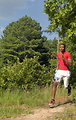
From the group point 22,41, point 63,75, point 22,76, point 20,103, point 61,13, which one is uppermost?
point 22,41

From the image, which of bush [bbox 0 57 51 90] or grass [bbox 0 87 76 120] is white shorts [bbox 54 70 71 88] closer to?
grass [bbox 0 87 76 120]

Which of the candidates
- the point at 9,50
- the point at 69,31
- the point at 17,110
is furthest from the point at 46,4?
the point at 9,50

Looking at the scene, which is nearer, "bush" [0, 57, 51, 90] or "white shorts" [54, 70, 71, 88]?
"white shorts" [54, 70, 71, 88]

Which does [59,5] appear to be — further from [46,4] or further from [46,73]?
[46,73]

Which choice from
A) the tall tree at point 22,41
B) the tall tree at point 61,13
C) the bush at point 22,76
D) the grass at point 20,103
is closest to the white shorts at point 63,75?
the grass at point 20,103

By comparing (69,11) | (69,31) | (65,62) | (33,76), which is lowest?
(33,76)

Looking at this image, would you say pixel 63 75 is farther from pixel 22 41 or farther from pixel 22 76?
pixel 22 41

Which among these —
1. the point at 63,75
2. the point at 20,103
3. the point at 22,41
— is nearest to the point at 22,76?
the point at 20,103

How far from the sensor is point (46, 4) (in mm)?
6562

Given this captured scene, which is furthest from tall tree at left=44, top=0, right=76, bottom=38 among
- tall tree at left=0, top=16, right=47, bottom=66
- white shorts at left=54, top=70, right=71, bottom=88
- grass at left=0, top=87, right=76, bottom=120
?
tall tree at left=0, top=16, right=47, bottom=66

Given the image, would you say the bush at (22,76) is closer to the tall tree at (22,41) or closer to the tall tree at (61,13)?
the tall tree at (61,13)

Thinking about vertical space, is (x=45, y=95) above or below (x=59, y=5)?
below

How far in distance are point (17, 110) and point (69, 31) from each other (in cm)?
330

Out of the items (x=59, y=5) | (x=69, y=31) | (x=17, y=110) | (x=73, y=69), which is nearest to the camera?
(x=17, y=110)
